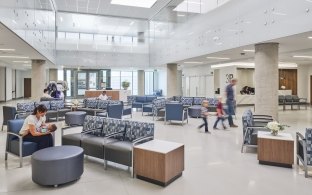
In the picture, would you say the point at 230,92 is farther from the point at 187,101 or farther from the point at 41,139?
the point at 41,139

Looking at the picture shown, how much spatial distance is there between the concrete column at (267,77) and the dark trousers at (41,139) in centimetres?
665

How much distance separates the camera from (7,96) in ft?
72.8

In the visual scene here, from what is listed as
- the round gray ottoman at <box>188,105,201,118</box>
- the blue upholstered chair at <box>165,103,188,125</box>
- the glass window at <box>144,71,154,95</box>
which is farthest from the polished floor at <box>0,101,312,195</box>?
the glass window at <box>144,71,154,95</box>

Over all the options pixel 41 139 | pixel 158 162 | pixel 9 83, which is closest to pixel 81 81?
pixel 9 83

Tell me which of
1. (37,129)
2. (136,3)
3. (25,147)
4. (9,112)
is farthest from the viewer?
(136,3)

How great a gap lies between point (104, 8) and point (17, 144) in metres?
11.2

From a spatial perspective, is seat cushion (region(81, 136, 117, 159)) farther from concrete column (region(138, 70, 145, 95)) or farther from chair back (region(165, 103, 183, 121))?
concrete column (region(138, 70, 145, 95))

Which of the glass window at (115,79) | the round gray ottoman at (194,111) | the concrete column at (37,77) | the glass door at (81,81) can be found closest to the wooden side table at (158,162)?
the round gray ottoman at (194,111)

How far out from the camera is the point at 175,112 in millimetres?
9789

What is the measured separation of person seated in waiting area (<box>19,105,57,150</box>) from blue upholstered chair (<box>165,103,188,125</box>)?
5.47m

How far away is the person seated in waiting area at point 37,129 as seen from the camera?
16.0 ft

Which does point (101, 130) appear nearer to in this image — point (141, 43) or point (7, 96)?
point (141, 43)

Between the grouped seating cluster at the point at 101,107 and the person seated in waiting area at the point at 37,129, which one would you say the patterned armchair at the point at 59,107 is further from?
the person seated in waiting area at the point at 37,129

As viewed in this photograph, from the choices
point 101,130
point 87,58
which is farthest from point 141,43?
point 101,130
